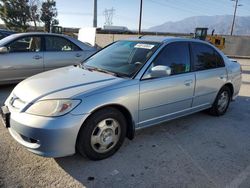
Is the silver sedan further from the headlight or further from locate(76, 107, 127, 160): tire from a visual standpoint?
locate(76, 107, 127, 160): tire

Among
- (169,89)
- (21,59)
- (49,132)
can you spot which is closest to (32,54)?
(21,59)

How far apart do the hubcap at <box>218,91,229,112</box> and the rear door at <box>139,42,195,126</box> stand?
3.59ft

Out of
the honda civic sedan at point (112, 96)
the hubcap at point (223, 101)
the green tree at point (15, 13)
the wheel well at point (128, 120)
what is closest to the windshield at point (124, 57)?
the honda civic sedan at point (112, 96)

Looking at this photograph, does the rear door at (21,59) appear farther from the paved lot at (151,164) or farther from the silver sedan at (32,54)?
the paved lot at (151,164)

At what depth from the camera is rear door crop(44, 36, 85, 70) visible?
6.20 metres

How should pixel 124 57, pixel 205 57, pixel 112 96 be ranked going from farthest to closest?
pixel 205 57 → pixel 124 57 → pixel 112 96

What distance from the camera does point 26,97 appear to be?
285 centimetres

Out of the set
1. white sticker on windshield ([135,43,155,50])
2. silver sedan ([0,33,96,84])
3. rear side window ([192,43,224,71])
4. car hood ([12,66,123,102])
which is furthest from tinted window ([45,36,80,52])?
rear side window ([192,43,224,71])

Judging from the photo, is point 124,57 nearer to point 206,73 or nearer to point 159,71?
point 159,71

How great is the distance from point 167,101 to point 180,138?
25.6 inches

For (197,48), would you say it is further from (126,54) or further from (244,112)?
(244,112)

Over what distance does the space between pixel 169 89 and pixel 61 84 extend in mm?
1525

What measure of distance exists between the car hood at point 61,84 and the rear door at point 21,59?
2674mm

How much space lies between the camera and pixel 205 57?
4.33m
